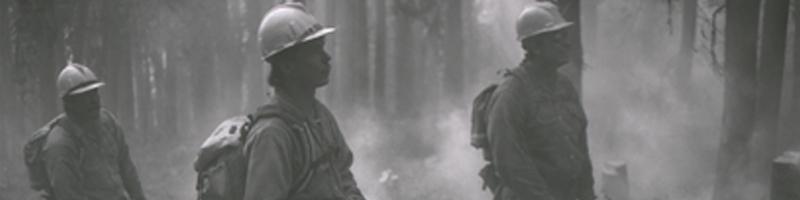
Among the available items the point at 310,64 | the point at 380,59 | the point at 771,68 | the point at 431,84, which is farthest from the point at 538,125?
the point at 431,84

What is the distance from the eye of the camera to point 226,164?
3717 mm

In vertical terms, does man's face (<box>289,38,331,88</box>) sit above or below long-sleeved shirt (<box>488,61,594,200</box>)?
above

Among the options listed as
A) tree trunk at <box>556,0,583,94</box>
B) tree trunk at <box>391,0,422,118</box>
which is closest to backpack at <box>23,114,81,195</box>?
tree trunk at <box>556,0,583,94</box>

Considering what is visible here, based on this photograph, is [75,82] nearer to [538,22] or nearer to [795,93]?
[538,22]

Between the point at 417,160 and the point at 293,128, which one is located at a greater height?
the point at 293,128

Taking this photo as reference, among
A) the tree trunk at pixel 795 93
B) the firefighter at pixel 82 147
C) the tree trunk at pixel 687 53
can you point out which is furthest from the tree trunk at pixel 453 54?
the firefighter at pixel 82 147

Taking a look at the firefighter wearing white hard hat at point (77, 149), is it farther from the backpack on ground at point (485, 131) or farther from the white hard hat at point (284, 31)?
the white hard hat at point (284, 31)

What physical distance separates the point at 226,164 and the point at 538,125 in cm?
231

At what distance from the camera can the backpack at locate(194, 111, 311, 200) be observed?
3.69 meters

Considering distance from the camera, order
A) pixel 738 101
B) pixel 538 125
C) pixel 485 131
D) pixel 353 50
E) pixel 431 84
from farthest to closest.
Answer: pixel 431 84 → pixel 353 50 → pixel 738 101 → pixel 485 131 → pixel 538 125

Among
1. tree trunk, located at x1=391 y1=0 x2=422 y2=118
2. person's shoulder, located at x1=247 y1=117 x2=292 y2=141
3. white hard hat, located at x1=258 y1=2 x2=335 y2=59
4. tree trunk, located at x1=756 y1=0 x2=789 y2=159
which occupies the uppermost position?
white hard hat, located at x1=258 y1=2 x2=335 y2=59

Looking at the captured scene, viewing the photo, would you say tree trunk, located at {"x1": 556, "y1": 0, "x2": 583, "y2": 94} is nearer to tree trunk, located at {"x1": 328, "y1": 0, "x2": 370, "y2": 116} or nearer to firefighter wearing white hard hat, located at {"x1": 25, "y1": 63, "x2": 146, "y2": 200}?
firefighter wearing white hard hat, located at {"x1": 25, "y1": 63, "x2": 146, "y2": 200}

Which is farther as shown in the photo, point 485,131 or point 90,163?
point 90,163

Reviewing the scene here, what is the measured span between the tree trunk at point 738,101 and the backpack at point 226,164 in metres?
6.73
